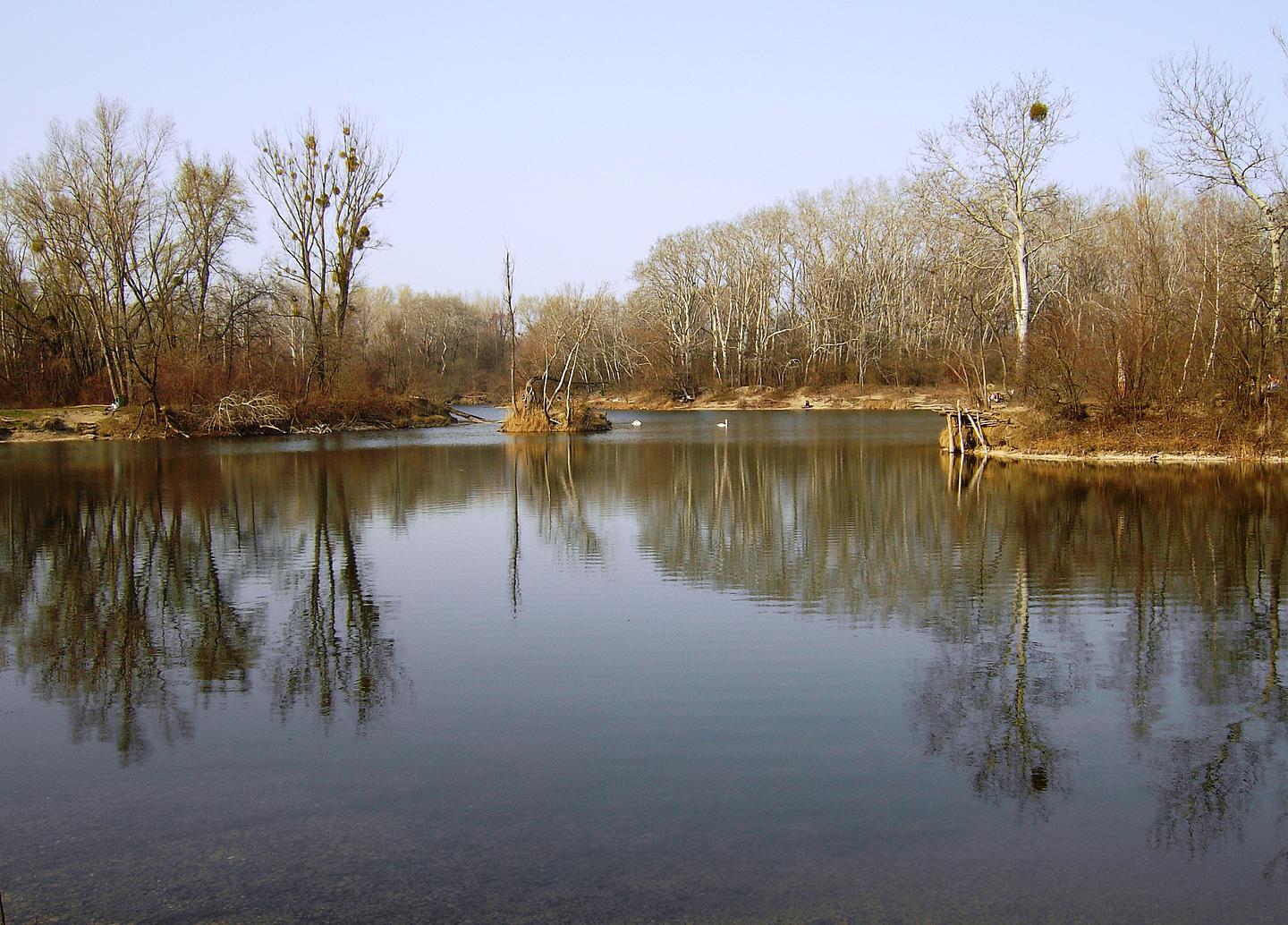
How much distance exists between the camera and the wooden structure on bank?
2717 cm

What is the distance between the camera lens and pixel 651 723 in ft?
21.8

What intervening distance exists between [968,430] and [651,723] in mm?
23872

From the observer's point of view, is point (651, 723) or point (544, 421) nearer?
point (651, 723)

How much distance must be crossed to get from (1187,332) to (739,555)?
16.6m

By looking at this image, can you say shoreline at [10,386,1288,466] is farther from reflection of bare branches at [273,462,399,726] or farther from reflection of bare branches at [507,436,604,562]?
reflection of bare branches at [273,462,399,726]

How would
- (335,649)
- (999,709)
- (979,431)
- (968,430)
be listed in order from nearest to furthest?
(999,709) < (335,649) < (979,431) < (968,430)

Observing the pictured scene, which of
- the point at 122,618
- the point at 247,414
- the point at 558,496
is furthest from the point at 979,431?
the point at 247,414

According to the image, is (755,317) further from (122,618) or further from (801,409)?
(122,618)

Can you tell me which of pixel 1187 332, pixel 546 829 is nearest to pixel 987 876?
pixel 546 829

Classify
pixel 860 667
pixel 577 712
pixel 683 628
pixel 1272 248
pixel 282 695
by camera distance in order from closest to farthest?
pixel 577 712 < pixel 282 695 < pixel 860 667 < pixel 683 628 < pixel 1272 248

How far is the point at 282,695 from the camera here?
24.1 ft

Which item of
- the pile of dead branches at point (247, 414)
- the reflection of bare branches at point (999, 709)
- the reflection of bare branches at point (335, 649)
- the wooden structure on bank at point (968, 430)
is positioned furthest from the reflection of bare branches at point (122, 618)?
the pile of dead branches at point (247, 414)

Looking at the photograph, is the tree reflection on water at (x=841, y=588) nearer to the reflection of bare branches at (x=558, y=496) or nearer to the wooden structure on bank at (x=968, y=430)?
the reflection of bare branches at (x=558, y=496)

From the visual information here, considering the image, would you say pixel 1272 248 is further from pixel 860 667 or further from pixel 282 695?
pixel 282 695
